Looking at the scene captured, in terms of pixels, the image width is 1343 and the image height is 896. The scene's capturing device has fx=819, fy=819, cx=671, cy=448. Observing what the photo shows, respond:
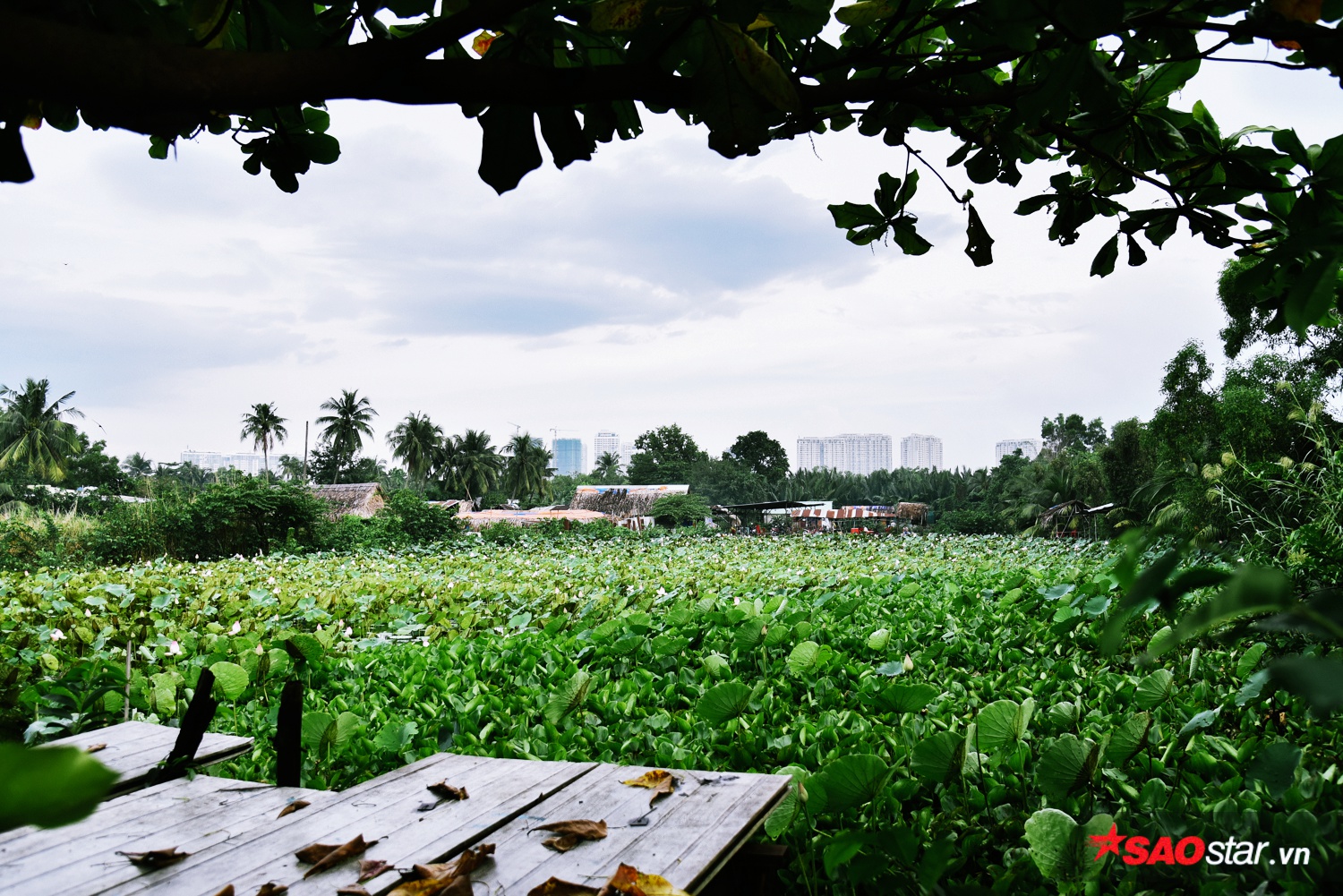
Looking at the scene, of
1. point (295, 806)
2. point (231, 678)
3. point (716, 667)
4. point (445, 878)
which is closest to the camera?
point (445, 878)

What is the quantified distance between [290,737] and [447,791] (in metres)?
0.50

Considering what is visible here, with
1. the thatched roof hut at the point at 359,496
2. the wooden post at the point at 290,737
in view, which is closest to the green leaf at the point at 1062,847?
the wooden post at the point at 290,737

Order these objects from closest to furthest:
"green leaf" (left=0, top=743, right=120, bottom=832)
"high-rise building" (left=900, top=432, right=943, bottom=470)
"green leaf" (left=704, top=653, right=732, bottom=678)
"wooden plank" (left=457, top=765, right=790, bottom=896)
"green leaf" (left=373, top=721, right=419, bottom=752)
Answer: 1. "green leaf" (left=0, top=743, right=120, bottom=832)
2. "wooden plank" (left=457, top=765, right=790, bottom=896)
3. "green leaf" (left=373, top=721, right=419, bottom=752)
4. "green leaf" (left=704, top=653, right=732, bottom=678)
5. "high-rise building" (left=900, top=432, right=943, bottom=470)

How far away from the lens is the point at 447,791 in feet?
4.39

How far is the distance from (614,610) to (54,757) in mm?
3984

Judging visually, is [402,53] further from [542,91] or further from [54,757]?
[54,757]

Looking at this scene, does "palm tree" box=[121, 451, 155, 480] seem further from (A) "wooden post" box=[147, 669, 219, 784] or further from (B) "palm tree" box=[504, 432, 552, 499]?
(A) "wooden post" box=[147, 669, 219, 784]

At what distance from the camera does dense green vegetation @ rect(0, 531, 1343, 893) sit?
1385 millimetres

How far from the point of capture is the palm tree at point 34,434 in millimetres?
30750

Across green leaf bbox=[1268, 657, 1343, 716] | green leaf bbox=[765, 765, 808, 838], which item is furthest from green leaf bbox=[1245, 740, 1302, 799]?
green leaf bbox=[1268, 657, 1343, 716]

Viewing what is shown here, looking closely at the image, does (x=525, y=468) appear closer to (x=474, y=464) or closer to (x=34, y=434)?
(x=474, y=464)

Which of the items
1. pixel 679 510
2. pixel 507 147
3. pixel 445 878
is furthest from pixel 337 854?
pixel 679 510

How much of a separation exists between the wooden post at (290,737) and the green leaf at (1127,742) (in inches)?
65.6

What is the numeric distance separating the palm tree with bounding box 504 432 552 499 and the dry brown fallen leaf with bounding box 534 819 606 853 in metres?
46.4
